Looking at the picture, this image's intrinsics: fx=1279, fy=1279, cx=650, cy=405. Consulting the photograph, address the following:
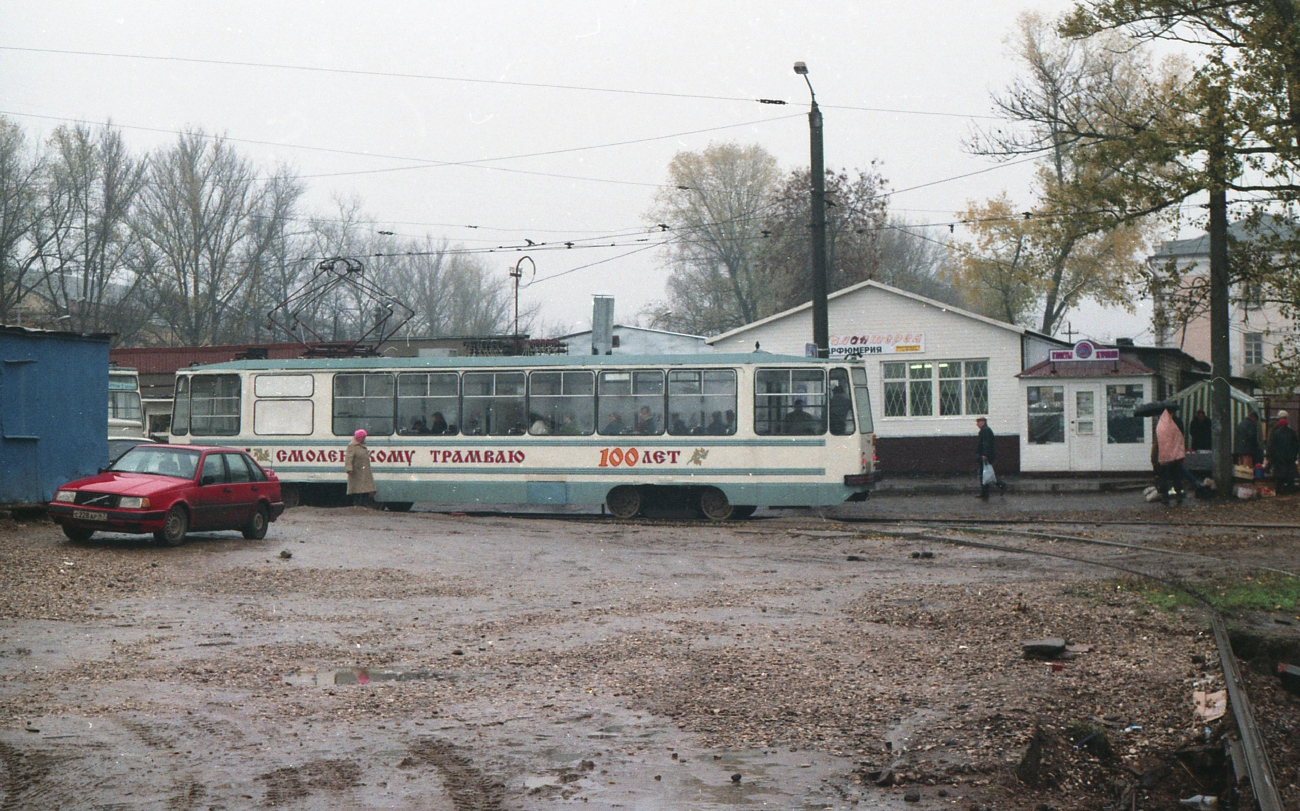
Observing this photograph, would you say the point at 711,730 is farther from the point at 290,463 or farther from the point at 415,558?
the point at 290,463

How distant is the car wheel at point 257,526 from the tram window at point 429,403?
6.46 m

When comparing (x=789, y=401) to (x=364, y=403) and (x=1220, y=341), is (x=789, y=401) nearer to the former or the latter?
(x=364, y=403)

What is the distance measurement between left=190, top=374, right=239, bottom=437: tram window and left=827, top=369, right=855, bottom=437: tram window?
11851mm

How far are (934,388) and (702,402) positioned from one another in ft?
43.0

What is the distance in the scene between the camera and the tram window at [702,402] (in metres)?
22.1

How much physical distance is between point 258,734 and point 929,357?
2899 cm

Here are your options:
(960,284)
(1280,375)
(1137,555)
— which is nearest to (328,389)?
(1137,555)

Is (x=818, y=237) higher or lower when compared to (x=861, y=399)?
higher

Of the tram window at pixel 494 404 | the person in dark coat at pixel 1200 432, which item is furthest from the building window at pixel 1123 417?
the tram window at pixel 494 404

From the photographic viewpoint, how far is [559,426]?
2300 cm

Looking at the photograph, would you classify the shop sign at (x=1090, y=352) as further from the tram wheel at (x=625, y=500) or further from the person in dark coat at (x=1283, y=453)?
the tram wheel at (x=625, y=500)

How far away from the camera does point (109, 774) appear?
5.66m

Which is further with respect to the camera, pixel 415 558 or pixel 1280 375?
pixel 1280 375

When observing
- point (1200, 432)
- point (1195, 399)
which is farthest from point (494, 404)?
point (1195, 399)
